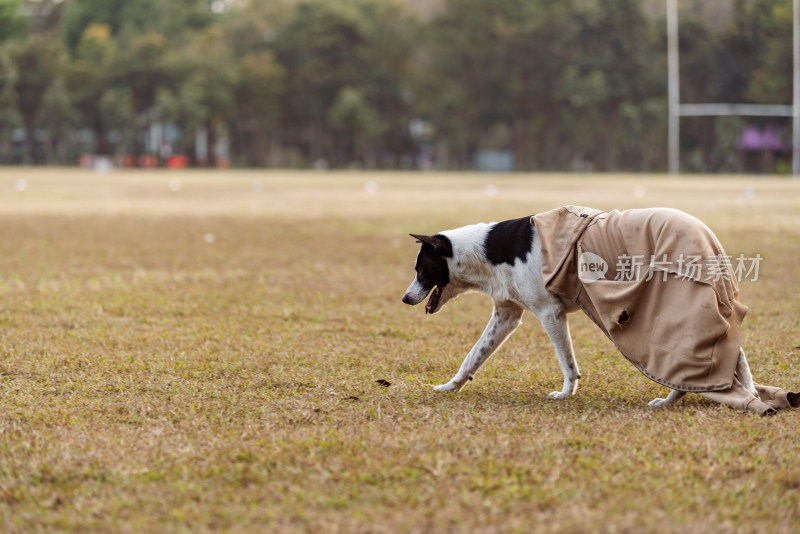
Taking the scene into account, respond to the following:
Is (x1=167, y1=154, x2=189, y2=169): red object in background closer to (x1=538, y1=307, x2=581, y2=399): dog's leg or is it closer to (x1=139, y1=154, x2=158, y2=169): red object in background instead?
(x1=139, y1=154, x2=158, y2=169): red object in background

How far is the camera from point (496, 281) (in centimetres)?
565

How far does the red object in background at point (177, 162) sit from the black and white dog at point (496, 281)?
74.6 m

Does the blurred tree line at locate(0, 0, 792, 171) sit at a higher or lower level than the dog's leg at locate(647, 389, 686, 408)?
higher

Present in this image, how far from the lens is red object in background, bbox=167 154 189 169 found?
78.2m

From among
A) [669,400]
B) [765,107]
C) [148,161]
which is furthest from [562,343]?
[148,161]

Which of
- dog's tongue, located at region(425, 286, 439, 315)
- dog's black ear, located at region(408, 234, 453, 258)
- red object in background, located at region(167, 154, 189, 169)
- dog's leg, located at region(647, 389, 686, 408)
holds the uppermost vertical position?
red object in background, located at region(167, 154, 189, 169)

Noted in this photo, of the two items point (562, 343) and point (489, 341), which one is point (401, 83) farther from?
point (562, 343)

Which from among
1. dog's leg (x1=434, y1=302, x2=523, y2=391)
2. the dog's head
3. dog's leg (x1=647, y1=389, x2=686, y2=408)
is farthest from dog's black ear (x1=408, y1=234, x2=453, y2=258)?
dog's leg (x1=647, y1=389, x2=686, y2=408)

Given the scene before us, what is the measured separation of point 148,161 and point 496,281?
243 ft

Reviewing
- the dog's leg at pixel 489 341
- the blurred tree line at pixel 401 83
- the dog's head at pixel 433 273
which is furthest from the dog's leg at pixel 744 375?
the blurred tree line at pixel 401 83

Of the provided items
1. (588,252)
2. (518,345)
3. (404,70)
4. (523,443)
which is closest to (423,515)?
(523,443)

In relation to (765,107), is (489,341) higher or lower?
lower

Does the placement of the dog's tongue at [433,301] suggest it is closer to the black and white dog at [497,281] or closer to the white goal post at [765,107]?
the black and white dog at [497,281]

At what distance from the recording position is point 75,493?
3826 millimetres
